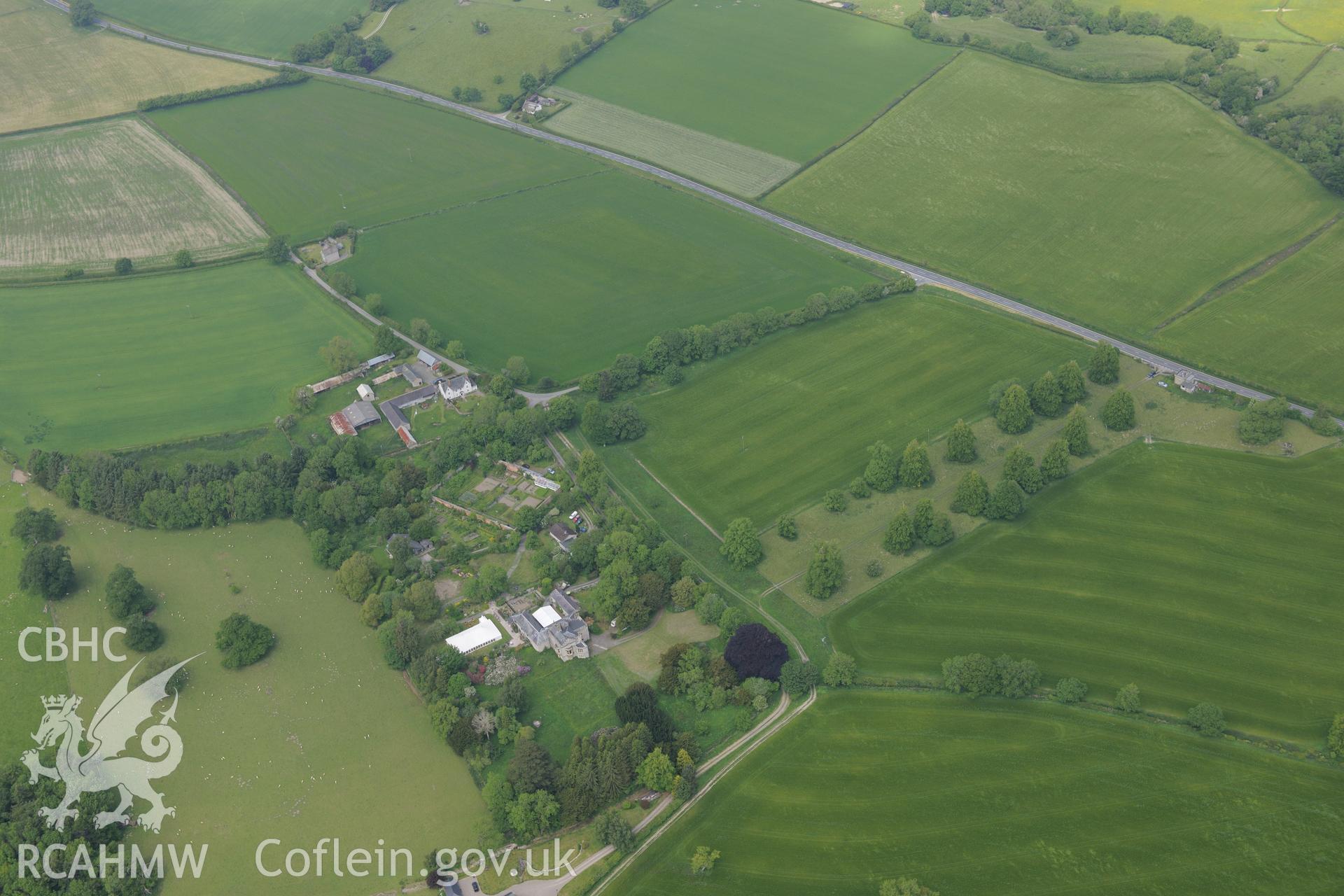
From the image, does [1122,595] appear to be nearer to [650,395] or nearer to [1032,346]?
[1032,346]

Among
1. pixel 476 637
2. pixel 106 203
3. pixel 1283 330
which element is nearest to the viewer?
pixel 476 637

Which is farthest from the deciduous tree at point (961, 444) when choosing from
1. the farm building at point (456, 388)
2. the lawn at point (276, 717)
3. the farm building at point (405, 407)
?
the lawn at point (276, 717)

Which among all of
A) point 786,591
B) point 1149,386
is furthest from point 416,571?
point 1149,386

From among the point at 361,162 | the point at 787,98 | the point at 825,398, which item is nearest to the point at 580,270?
the point at 825,398

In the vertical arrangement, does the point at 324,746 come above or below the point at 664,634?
below

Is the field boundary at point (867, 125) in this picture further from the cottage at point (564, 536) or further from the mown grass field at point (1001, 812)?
the mown grass field at point (1001, 812)

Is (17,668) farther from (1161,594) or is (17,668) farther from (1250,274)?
(1250,274)

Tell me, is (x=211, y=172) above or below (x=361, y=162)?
below
